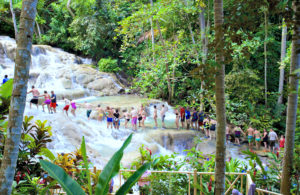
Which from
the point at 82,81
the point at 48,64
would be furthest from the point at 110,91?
the point at 48,64

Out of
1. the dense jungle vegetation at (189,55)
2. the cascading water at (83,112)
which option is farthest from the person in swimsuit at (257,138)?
the cascading water at (83,112)

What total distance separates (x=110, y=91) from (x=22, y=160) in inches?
693

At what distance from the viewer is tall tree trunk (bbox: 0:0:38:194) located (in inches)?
89.0

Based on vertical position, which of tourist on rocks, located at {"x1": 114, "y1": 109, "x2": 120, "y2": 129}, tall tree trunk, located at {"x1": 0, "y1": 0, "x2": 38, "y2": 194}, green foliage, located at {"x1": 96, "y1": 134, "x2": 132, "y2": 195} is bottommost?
tourist on rocks, located at {"x1": 114, "y1": 109, "x2": 120, "y2": 129}

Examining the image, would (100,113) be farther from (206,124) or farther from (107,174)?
(107,174)

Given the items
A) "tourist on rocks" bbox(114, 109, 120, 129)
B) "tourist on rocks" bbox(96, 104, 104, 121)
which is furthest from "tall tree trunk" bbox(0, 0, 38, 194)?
"tourist on rocks" bbox(96, 104, 104, 121)

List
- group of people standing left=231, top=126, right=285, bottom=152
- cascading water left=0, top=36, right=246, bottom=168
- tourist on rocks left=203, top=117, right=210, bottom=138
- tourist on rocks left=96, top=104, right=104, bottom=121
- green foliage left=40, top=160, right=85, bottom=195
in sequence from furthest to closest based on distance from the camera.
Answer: tourist on rocks left=96, top=104, right=104, bottom=121
group of people standing left=231, top=126, right=285, bottom=152
tourist on rocks left=203, top=117, right=210, bottom=138
cascading water left=0, top=36, right=246, bottom=168
green foliage left=40, top=160, right=85, bottom=195

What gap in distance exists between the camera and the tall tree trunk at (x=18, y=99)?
7.41 feet

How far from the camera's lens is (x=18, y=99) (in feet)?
7.55

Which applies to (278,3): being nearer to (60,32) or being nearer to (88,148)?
(88,148)

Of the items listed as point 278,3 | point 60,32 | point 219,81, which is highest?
point 60,32

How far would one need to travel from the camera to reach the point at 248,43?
11.6m

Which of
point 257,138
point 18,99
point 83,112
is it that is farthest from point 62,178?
point 83,112

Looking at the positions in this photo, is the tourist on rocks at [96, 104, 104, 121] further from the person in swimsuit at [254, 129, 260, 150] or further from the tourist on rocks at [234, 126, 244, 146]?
the person in swimsuit at [254, 129, 260, 150]
